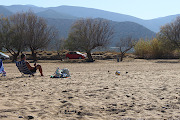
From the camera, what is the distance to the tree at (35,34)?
87.6 ft

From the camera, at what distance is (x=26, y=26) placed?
1075 inches

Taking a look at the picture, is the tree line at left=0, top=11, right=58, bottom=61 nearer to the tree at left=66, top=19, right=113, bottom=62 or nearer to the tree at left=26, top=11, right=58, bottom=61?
the tree at left=26, top=11, right=58, bottom=61

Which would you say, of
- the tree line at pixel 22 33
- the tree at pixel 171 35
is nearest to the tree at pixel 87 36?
the tree line at pixel 22 33

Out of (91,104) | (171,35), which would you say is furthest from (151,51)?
(91,104)

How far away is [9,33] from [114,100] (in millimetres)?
23921

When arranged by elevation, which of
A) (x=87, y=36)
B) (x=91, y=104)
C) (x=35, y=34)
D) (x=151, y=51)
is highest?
(x=35, y=34)

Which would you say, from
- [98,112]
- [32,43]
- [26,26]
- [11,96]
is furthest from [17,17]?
[98,112]

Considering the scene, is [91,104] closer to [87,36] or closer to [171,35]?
[87,36]

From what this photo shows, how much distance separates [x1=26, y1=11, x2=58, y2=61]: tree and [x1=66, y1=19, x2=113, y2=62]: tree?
3.19 metres

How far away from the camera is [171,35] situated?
1092 inches

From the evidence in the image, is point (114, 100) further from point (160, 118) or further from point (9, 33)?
point (9, 33)

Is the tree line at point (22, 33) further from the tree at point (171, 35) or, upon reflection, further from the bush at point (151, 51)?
the tree at point (171, 35)

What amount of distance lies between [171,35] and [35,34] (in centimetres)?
1705

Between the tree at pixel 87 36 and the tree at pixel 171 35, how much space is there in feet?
22.8
